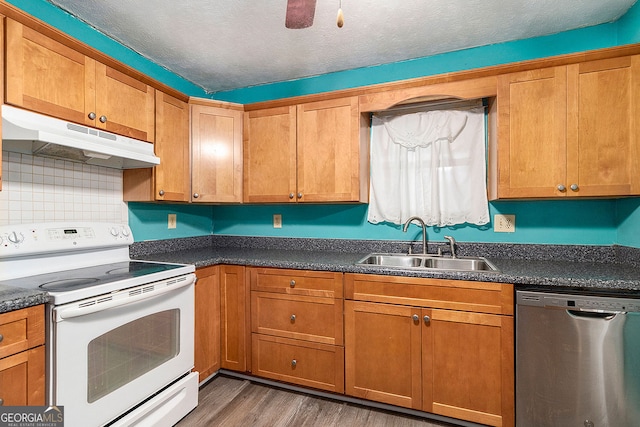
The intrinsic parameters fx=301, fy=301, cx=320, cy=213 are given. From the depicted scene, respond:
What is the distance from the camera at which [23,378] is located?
3.67 feet

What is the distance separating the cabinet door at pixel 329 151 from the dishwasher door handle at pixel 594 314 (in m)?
1.34

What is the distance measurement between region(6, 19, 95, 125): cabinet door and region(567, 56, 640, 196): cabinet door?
8.83ft

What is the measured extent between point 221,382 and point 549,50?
128 inches

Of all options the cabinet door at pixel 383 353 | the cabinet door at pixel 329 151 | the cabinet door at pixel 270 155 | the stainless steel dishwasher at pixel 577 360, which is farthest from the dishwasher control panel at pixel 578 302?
the cabinet door at pixel 270 155

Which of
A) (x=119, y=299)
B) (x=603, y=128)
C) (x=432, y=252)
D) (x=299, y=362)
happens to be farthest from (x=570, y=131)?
(x=119, y=299)

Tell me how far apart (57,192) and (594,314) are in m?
2.90

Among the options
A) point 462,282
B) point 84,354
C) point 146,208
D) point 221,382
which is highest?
point 146,208

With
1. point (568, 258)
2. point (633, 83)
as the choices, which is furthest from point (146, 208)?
point (633, 83)

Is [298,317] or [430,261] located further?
[430,261]

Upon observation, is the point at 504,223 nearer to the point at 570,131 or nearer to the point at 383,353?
the point at 570,131

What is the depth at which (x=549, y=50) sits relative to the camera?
2.05 meters

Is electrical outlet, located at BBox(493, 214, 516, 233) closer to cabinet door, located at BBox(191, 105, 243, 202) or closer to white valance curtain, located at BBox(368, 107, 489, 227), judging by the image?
white valance curtain, located at BBox(368, 107, 489, 227)

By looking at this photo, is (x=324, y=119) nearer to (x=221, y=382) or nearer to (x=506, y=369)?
(x=506, y=369)

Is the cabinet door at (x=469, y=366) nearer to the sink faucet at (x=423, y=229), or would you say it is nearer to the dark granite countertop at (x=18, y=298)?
the sink faucet at (x=423, y=229)
